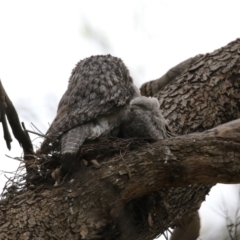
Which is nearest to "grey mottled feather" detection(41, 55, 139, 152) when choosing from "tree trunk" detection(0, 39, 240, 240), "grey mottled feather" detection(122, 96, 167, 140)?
"grey mottled feather" detection(122, 96, 167, 140)

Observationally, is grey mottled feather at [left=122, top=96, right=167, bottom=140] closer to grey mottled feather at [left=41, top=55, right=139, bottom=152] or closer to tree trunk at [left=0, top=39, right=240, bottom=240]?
grey mottled feather at [left=41, top=55, right=139, bottom=152]

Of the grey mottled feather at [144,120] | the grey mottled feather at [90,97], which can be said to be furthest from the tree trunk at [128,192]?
the grey mottled feather at [144,120]

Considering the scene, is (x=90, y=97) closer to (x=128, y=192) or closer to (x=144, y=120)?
(x=144, y=120)

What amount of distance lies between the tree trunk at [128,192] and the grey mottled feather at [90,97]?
0.21 meters

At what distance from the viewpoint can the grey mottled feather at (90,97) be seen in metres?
4.21

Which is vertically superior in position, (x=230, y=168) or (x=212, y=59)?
(x=212, y=59)

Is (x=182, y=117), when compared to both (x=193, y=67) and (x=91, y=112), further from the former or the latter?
(x=91, y=112)

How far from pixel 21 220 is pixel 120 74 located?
69.5 inches

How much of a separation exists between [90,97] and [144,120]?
0.46 metres

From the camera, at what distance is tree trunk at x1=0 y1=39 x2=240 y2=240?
3.69 meters

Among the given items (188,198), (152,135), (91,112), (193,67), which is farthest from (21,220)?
(193,67)

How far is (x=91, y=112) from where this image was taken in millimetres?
4348

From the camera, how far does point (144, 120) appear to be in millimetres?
4605

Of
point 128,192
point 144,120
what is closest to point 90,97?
point 144,120
